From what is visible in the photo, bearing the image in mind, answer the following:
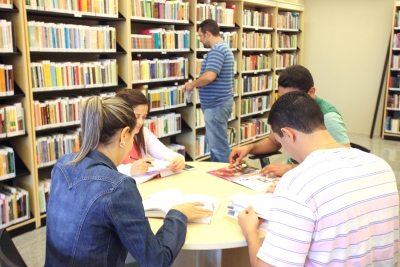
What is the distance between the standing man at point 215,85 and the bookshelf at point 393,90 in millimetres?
3311

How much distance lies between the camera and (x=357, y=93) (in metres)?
6.64

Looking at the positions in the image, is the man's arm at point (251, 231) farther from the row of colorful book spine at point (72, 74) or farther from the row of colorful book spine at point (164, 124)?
the row of colorful book spine at point (164, 124)

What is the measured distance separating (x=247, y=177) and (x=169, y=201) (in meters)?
0.58

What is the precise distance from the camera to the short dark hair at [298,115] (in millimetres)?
1227

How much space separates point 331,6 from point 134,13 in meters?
4.26

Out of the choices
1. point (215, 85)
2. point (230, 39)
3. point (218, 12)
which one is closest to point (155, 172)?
point (215, 85)

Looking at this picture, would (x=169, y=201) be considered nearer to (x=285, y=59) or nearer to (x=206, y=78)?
(x=206, y=78)

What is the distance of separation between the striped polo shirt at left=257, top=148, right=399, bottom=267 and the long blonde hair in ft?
1.82

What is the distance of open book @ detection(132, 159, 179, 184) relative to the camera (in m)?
1.96

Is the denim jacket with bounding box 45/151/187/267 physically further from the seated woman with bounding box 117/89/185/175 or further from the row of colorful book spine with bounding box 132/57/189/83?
the row of colorful book spine with bounding box 132/57/189/83

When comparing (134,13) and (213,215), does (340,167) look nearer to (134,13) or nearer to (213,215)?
(213,215)

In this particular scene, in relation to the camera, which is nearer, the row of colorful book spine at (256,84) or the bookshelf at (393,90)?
the row of colorful book spine at (256,84)

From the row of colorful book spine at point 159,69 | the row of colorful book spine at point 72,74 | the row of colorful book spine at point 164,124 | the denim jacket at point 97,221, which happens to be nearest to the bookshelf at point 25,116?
the row of colorful book spine at point 72,74

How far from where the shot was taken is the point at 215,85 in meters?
4.00
